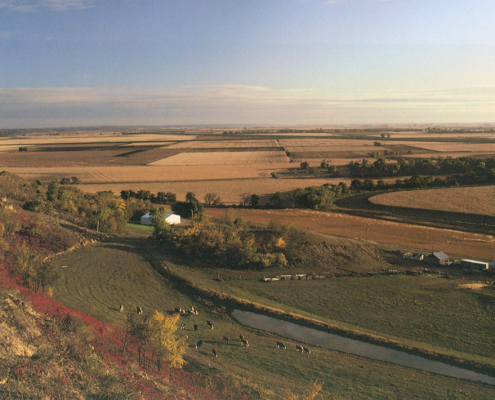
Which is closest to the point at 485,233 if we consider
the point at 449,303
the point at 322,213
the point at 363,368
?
the point at 322,213

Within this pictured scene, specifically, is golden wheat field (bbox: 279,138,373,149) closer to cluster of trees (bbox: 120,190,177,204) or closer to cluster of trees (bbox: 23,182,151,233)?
cluster of trees (bbox: 120,190,177,204)

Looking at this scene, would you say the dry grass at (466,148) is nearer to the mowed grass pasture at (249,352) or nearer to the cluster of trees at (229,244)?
the cluster of trees at (229,244)

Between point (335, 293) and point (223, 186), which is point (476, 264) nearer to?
point (335, 293)

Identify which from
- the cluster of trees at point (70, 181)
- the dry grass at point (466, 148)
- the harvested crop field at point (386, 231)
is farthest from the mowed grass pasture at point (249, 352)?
the dry grass at point (466, 148)

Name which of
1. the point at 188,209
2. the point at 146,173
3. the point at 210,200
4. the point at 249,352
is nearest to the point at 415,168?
the point at 210,200

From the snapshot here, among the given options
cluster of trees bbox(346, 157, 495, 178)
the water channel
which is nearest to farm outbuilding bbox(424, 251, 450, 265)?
the water channel

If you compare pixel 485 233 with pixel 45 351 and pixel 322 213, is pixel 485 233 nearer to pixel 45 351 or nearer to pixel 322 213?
pixel 322 213

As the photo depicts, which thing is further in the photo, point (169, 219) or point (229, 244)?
point (169, 219)
